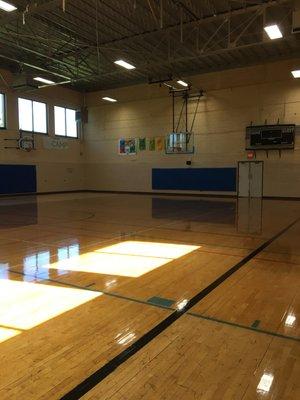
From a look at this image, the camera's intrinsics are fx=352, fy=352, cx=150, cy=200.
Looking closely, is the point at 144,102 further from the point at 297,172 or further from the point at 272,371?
the point at 272,371

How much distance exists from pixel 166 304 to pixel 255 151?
577 inches

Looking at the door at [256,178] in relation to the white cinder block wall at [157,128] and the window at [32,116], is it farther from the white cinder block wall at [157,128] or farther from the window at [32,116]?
the window at [32,116]

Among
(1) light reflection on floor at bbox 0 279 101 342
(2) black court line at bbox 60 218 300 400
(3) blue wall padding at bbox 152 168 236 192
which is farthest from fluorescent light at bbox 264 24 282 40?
(1) light reflection on floor at bbox 0 279 101 342

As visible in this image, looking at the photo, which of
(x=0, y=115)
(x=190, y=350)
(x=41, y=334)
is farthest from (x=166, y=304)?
(x=0, y=115)

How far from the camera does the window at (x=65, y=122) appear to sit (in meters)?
20.4

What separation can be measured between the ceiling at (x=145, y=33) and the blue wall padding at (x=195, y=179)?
497cm

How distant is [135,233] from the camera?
289 inches

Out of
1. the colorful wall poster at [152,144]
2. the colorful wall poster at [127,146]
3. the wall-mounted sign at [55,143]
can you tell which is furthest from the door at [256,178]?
the wall-mounted sign at [55,143]

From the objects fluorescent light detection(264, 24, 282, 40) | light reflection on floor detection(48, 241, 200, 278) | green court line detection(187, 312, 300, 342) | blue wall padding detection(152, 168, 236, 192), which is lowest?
light reflection on floor detection(48, 241, 200, 278)

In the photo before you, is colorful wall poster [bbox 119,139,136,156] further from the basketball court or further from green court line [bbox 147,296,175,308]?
green court line [bbox 147,296,175,308]

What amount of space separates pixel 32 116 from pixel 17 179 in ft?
11.6

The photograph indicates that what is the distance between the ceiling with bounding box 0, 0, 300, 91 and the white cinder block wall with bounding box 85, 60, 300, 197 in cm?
102

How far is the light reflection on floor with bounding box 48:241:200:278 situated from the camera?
4.66 m

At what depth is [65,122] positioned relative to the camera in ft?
68.9
